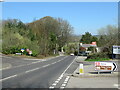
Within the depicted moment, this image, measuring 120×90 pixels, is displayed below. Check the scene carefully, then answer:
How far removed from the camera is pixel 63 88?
36.1 ft

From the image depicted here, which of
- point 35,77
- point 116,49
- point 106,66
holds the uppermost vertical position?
point 116,49

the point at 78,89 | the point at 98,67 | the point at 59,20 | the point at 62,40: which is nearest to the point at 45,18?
the point at 59,20

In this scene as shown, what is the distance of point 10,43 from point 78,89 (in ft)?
155

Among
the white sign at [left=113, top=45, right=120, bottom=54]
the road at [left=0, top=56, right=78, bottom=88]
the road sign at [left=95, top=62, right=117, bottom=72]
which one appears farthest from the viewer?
the white sign at [left=113, top=45, right=120, bottom=54]

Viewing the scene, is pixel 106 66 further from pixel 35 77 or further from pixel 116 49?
pixel 116 49

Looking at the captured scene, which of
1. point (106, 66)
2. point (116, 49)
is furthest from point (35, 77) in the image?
point (116, 49)

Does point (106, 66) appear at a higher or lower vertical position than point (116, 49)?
lower

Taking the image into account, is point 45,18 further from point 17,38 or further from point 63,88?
point 63,88

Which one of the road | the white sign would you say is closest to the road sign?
the road

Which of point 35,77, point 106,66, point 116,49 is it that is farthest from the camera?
point 116,49

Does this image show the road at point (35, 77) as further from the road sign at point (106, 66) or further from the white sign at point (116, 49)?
the white sign at point (116, 49)

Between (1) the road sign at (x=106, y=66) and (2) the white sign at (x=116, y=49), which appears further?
(2) the white sign at (x=116, y=49)

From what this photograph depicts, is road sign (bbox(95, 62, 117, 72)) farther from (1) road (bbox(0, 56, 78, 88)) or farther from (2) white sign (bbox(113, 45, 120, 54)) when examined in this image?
(2) white sign (bbox(113, 45, 120, 54))

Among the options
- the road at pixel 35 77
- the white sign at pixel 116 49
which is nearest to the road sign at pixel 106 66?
the road at pixel 35 77
